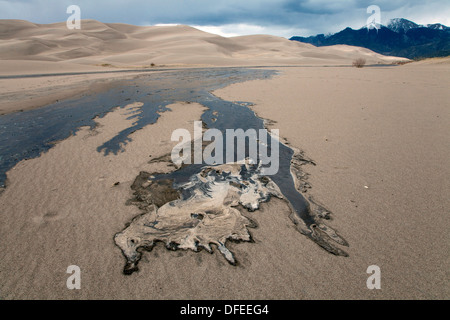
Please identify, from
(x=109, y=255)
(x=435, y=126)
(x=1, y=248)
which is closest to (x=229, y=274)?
(x=109, y=255)

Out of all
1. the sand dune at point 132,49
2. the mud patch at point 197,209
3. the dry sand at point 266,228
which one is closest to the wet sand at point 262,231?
the dry sand at point 266,228

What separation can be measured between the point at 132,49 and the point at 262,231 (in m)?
81.5

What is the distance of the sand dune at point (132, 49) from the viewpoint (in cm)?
4585

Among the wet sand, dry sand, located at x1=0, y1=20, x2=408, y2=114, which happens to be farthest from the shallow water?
dry sand, located at x1=0, y1=20, x2=408, y2=114

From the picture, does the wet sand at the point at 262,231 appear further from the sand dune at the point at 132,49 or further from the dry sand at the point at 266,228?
the sand dune at the point at 132,49

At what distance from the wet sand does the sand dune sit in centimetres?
3708

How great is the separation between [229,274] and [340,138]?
14.5 feet

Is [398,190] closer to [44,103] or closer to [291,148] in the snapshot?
[291,148]

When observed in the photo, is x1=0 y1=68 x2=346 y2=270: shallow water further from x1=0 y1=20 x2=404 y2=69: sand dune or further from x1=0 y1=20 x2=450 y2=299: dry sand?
x1=0 y1=20 x2=404 y2=69: sand dune

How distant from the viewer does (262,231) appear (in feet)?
9.11

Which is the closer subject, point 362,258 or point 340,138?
point 362,258

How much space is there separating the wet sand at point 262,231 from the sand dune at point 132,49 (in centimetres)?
3708

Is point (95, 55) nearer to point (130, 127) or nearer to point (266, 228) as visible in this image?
point (130, 127)
